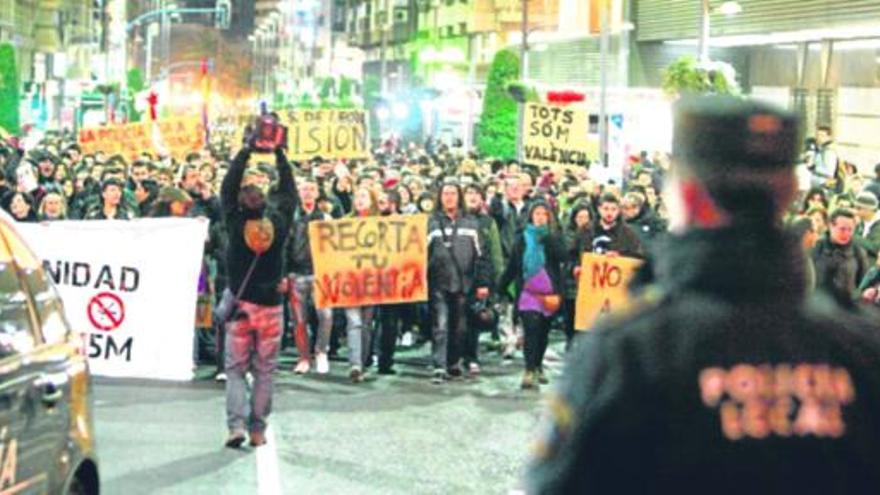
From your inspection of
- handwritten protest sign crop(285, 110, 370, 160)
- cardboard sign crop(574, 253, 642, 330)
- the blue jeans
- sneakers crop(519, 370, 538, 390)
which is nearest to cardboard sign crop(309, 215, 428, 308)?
sneakers crop(519, 370, 538, 390)

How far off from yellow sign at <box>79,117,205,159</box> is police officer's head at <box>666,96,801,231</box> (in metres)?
20.6

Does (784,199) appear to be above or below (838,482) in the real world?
above

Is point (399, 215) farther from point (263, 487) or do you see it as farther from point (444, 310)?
point (263, 487)

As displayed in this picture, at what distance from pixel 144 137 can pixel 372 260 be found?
8.90m

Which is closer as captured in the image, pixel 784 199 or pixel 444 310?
pixel 784 199

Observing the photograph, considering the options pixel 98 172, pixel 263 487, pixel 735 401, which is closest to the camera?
pixel 735 401

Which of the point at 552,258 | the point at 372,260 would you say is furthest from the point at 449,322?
the point at 552,258

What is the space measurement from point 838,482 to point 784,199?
0.43 meters

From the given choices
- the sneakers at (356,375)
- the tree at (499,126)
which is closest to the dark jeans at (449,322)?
the sneakers at (356,375)

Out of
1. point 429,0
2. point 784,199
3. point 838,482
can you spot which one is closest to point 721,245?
point 784,199

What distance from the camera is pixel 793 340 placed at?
8.26ft

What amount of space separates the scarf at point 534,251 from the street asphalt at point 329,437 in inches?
38.2

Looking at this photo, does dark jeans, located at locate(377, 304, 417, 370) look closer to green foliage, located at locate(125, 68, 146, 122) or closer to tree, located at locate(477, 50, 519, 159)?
tree, located at locate(477, 50, 519, 159)

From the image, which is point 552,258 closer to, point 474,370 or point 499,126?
point 474,370
